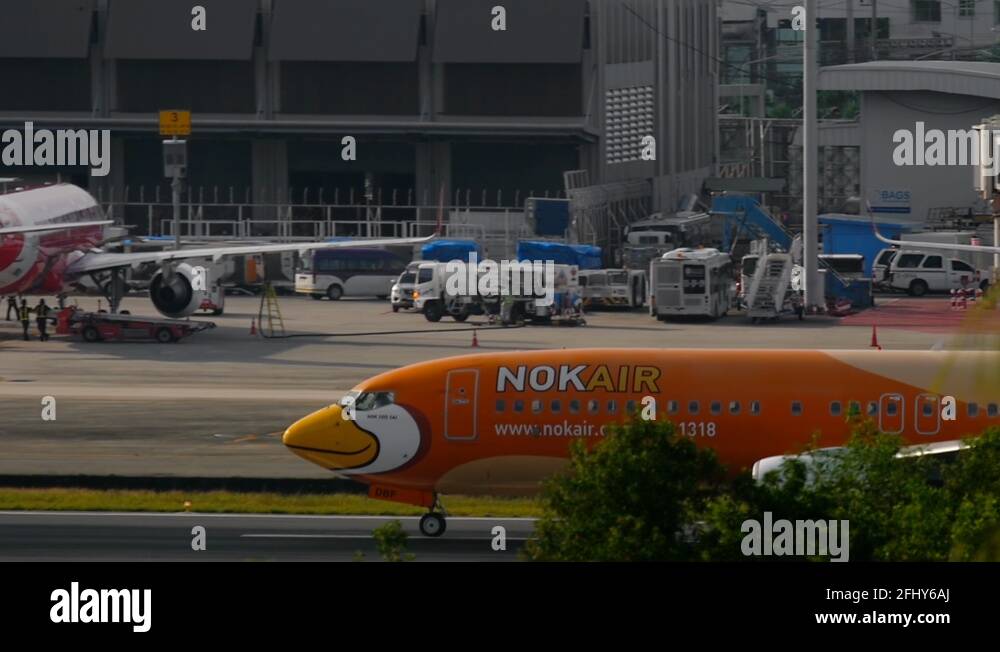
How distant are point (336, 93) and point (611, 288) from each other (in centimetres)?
3156

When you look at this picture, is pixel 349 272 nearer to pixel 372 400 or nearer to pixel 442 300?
pixel 442 300

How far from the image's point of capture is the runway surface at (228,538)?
88.4ft

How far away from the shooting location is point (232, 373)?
2098 inches

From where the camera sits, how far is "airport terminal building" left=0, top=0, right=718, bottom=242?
97375 mm

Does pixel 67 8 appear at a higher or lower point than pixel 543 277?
higher

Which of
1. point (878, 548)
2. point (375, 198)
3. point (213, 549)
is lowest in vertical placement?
point (213, 549)

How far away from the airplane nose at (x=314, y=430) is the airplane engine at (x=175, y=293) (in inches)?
1480

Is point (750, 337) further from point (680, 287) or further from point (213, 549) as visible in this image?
point (213, 549)

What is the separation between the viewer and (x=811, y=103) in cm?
7231

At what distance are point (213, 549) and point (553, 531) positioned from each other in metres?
13.8

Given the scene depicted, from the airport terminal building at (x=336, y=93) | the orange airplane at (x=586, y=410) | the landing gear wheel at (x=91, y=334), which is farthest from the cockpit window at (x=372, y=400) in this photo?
the airport terminal building at (x=336, y=93)

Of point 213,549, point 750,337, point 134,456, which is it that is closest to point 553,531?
point 213,549

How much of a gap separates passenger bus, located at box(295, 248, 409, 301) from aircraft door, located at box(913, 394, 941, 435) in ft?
194

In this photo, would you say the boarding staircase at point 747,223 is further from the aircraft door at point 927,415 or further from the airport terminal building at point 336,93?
the aircraft door at point 927,415
